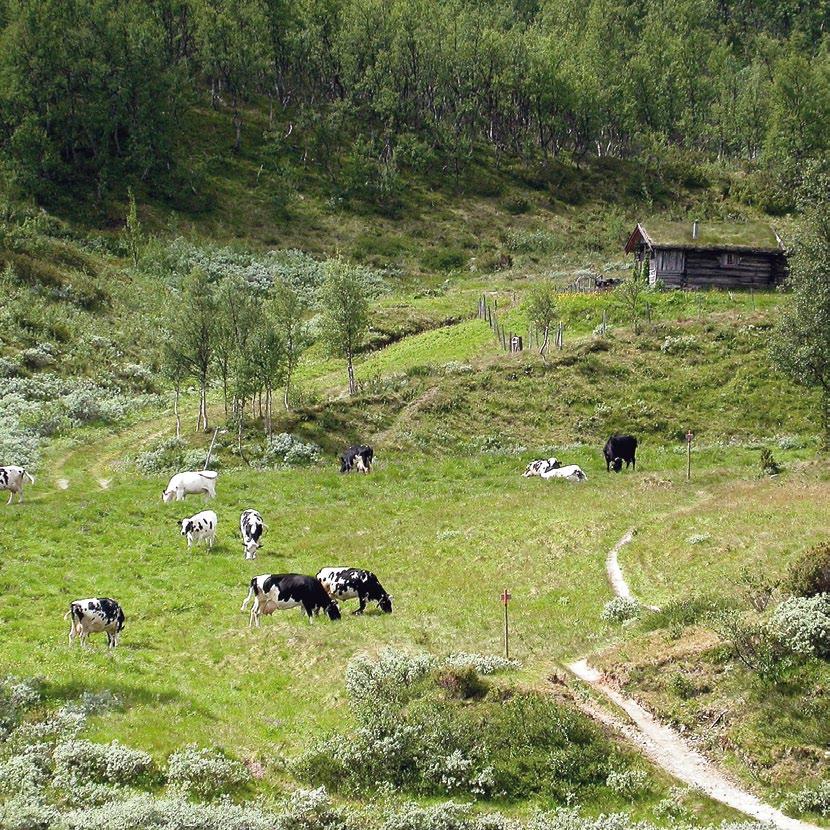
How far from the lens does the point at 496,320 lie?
6475 cm

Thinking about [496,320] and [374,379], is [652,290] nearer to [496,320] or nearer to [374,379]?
[496,320]

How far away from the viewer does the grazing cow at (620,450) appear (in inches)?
1716

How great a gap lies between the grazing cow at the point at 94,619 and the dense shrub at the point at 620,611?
468 inches

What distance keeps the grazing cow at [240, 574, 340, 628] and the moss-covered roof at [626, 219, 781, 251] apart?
1926 inches

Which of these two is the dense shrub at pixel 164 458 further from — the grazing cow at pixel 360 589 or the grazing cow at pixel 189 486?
the grazing cow at pixel 360 589

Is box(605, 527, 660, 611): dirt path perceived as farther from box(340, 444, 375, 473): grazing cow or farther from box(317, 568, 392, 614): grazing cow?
box(340, 444, 375, 473): grazing cow

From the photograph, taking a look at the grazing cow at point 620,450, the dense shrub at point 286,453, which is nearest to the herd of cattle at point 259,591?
the dense shrub at point 286,453

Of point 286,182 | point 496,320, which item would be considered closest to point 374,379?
point 496,320

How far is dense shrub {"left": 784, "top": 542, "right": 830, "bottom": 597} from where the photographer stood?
21103mm

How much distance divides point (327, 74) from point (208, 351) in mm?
79977

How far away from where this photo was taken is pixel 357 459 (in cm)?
4381

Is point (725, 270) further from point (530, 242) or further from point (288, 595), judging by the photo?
point (288, 595)

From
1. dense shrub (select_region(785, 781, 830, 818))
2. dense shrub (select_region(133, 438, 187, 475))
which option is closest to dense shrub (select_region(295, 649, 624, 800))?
dense shrub (select_region(785, 781, 830, 818))

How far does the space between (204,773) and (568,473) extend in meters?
27.6
